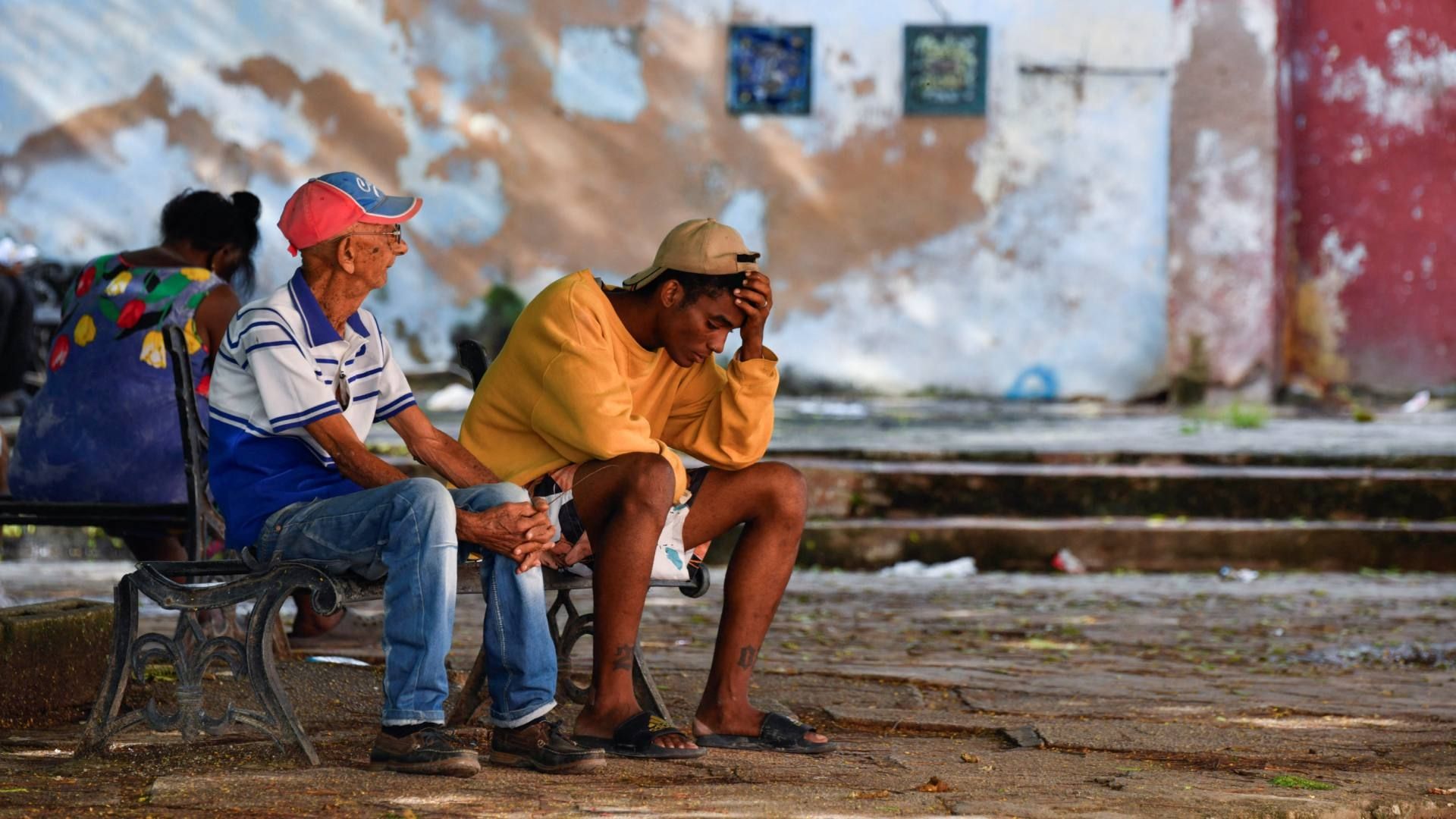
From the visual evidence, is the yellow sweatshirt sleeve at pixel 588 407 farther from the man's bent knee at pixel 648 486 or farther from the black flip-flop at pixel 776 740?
the black flip-flop at pixel 776 740

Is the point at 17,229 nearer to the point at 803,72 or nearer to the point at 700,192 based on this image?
the point at 700,192

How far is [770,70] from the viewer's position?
1136cm

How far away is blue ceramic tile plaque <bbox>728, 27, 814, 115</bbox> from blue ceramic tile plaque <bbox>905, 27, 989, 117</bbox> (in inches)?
25.1

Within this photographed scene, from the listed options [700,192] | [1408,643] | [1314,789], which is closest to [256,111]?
[700,192]

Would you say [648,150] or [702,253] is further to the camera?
[648,150]

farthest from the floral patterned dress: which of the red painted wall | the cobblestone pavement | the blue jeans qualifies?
the red painted wall

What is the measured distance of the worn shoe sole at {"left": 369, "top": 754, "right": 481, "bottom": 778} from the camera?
324 centimetres

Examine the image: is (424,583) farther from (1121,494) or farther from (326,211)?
(1121,494)

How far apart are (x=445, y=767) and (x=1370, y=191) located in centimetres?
988

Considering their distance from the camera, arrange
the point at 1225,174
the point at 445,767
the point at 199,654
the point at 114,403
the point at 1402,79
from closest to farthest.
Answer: the point at 445,767 → the point at 199,654 → the point at 114,403 → the point at 1225,174 → the point at 1402,79

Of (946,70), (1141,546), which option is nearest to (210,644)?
(1141,546)

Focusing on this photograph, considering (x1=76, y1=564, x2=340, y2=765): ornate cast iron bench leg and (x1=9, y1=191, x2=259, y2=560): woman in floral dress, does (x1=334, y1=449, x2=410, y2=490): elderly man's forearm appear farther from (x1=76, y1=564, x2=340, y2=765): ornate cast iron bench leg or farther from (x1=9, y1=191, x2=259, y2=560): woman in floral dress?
(x1=9, y1=191, x2=259, y2=560): woman in floral dress

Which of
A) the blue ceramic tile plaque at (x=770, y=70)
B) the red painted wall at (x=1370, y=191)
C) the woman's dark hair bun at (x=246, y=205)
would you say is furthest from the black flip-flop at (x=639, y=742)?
the red painted wall at (x=1370, y=191)

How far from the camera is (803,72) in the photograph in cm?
1134
